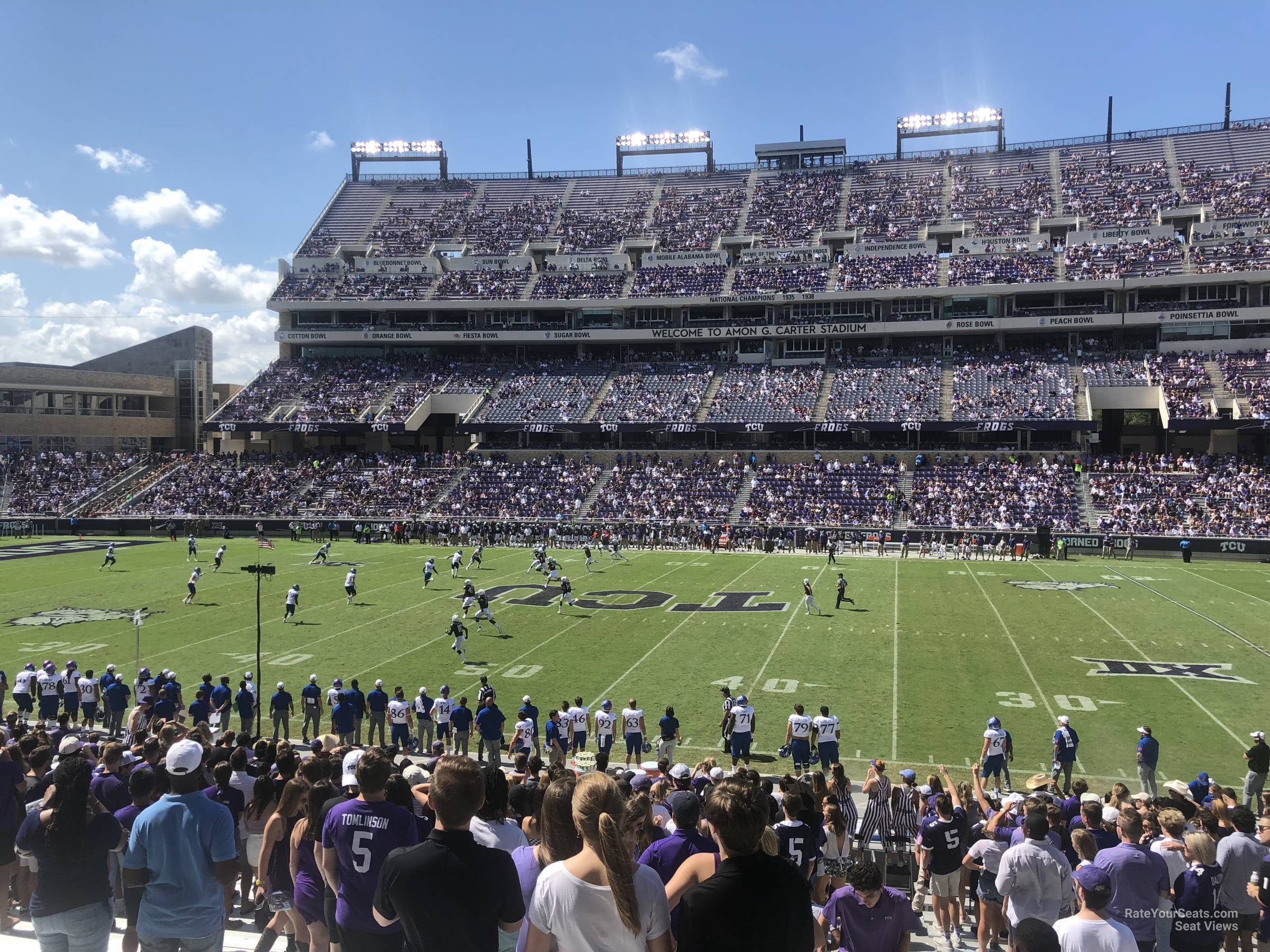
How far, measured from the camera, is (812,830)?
641cm

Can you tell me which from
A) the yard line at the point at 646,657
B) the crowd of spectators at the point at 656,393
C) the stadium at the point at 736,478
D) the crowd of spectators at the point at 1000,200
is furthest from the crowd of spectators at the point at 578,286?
the yard line at the point at 646,657

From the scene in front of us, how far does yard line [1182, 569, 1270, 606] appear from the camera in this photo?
28.2m

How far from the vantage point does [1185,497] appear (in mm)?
41906

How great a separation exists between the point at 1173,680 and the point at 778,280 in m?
47.2

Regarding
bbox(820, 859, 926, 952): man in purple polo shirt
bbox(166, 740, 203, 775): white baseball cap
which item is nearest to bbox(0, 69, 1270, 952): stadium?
bbox(820, 859, 926, 952): man in purple polo shirt

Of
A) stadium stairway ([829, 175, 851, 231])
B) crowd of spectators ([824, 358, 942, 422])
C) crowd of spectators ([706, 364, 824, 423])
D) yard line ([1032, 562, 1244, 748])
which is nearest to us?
yard line ([1032, 562, 1244, 748])

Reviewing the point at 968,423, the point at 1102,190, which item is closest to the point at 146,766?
the point at 968,423

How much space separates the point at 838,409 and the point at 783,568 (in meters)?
21.0

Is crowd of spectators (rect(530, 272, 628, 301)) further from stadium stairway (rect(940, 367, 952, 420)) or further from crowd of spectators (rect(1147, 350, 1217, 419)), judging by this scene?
crowd of spectators (rect(1147, 350, 1217, 419))

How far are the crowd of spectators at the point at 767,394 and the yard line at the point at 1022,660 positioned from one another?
2517 centimetres

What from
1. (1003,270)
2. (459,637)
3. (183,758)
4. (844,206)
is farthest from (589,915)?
(844,206)

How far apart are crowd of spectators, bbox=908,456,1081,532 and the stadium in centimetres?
27

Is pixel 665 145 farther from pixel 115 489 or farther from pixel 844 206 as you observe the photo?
pixel 115 489

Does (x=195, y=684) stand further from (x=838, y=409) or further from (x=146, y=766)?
(x=838, y=409)
